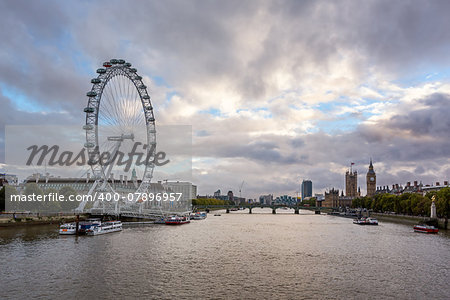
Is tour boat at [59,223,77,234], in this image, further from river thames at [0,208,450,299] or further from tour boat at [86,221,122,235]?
river thames at [0,208,450,299]

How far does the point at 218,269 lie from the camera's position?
125ft

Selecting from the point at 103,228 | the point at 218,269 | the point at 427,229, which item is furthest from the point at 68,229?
the point at 427,229

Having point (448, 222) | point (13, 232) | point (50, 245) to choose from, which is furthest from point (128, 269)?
point (448, 222)

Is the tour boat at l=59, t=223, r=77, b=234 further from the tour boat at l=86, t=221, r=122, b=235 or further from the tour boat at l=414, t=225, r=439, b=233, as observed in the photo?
the tour boat at l=414, t=225, r=439, b=233

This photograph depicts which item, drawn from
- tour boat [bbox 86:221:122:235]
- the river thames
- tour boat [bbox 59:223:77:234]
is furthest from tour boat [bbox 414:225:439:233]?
tour boat [bbox 59:223:77:234]

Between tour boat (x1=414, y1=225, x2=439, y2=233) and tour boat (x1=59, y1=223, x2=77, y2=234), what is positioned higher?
tour boat (x1=59, y1=223, x2=77, y2=234)

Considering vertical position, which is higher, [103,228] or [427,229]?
[103,228]

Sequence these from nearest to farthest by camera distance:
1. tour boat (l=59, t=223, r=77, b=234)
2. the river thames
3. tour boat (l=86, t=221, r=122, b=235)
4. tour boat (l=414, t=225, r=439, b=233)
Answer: the river thames, tour boat (l=59, t=223, r=77, b=234), tour boat (l=86, t=221, r=122, b=235), tour boat (l=414, t=225, r=439, b=233)

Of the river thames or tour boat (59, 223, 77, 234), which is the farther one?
tour boat (59, 223, 77, 234)

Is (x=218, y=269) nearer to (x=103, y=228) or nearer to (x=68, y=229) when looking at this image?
(x=68, y=229)

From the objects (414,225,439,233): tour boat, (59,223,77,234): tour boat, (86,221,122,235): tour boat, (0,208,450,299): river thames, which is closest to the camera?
(0,208,450,299): river thames

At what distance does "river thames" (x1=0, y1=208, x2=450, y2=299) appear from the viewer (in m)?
29.8

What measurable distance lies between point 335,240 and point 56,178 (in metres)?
157

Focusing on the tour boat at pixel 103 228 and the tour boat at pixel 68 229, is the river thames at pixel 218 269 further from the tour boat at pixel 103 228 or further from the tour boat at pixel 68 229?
the tour boat at pixel 103 228
